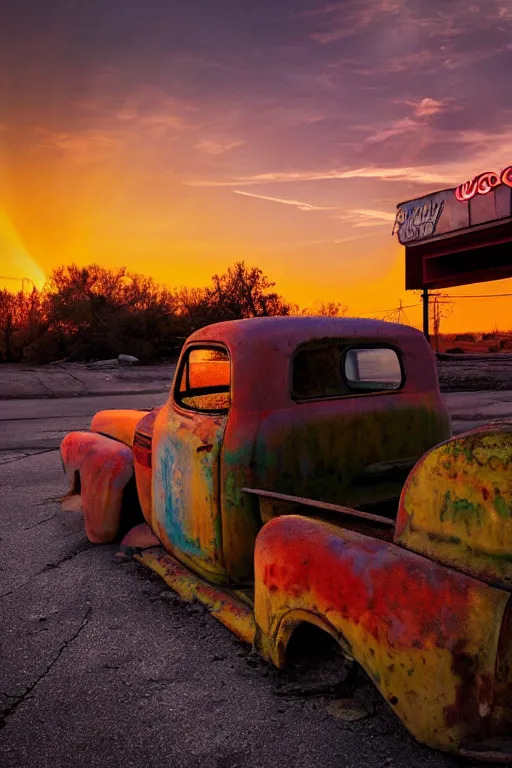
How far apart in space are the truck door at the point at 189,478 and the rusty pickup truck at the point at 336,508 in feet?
0.04

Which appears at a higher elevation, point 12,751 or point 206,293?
point 206,293

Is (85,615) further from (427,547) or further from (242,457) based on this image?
(427,547)

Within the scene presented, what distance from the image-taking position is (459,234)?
28.9 feet

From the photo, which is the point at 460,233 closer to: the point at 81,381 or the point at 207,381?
the point at 207,381

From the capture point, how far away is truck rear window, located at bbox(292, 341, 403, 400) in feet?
11.1

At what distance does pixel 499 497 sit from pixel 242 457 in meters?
1.32

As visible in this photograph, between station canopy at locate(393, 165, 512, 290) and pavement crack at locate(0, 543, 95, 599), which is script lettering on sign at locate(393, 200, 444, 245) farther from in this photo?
pavement crack at locate(0, 543, 95, 599)

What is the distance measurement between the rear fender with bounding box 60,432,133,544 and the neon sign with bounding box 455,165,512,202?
42.1ft

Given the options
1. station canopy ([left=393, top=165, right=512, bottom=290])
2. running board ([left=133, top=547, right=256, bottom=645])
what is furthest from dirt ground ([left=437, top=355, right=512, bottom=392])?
running board ([left=133, top=547, right=256, bottom=645])

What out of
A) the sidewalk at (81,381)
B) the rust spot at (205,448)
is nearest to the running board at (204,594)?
the rust spot at (205,448)

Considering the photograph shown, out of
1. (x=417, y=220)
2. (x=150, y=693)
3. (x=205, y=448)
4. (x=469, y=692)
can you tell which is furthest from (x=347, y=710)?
(x=417, y=220)

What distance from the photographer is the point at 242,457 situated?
284cm

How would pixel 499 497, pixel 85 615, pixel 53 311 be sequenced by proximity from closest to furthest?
pixel 499 497 → pixel 85 615 → pixel 53 311

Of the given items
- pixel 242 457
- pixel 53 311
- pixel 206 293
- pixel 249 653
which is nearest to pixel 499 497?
pixel 242 457
